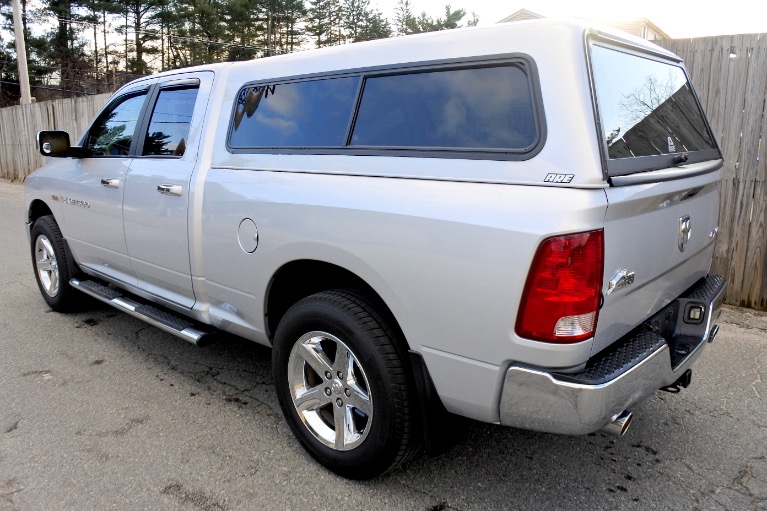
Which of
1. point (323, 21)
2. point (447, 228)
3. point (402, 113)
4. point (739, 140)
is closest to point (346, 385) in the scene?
point (447, 228)

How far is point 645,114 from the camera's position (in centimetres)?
263

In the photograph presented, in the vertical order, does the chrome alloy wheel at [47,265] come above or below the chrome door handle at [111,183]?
below

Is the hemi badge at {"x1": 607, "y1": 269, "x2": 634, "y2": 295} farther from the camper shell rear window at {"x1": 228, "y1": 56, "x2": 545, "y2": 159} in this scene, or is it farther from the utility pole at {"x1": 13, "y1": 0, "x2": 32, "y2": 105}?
the utility pole at {"x1": 13, "y1": 0, "x2": 32, "y2": 105}

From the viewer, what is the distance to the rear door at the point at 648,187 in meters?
2.14

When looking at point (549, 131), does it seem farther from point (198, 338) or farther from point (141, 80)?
point (141, 80)

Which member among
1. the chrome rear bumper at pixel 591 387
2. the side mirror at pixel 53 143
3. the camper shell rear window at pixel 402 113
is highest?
the camper shell rear window at pixel 402 113

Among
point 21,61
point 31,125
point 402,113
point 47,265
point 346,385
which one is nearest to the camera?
point 402,113

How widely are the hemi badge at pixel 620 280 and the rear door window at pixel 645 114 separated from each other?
375 mm

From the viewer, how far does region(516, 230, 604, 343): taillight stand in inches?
78.5

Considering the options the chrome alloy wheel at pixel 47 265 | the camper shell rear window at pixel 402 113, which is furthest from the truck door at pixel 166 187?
the chrome alloy wheel at pixel 47 265

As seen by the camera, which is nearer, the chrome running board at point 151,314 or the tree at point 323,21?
the chrome running board at point 151,314

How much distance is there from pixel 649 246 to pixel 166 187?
8.89ft

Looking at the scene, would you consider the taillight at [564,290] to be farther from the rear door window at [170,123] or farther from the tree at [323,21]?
the tree at [323,21]

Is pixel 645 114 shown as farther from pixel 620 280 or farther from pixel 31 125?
pixel 31 125
